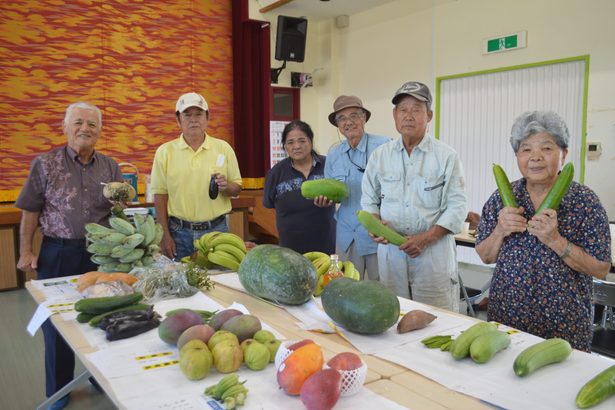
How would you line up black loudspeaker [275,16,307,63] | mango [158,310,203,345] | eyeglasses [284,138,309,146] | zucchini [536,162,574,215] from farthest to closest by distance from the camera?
1. black loudspeaker [275,16,307,63]
2. eyeglasses [284,138,309,146]
3. zucchini [536,162,574,215]
4. mango [158,310,203,345]

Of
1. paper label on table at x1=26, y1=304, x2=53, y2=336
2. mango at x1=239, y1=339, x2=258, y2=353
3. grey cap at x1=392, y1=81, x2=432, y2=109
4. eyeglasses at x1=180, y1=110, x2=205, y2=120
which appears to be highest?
grey cap at x1=392, y1=81, x2=432, y2=109

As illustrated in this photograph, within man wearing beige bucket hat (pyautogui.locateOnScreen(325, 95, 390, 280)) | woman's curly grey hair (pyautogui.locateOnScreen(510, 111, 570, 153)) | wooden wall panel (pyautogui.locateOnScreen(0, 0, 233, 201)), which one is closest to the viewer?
woman's curly grey hair (pyautogui.locateOnScreen(510, 111, 570, 153))

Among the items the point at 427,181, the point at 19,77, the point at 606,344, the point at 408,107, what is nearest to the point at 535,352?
the point at 427,181

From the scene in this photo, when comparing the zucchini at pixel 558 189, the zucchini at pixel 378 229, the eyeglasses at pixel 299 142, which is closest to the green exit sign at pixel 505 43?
the eyeglasses at pixel 299 142

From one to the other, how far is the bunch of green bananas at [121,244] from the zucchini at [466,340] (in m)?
1.57

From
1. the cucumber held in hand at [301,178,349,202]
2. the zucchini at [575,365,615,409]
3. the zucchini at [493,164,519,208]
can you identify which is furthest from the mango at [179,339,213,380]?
the cucumber held in hand at [301,178,349,202]

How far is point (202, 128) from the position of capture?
11.1 ft

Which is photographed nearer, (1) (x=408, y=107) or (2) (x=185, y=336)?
(2) (x=185, y=336)

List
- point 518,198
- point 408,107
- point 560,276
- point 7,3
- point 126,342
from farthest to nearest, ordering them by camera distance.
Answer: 1. point 7,3
2. point 408,107
3. point 518,198
4. point 560,276
5. point 126,342

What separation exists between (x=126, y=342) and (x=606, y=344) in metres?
3.00

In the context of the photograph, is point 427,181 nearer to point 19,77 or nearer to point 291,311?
point 291,311

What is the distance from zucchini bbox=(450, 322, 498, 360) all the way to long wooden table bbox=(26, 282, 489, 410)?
5.8 inches

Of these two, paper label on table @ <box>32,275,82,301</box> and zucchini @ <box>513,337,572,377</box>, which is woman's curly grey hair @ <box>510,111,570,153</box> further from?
paper label on table @ <box>32,275,82,301</box>

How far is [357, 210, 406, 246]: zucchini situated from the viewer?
8.25 ft
